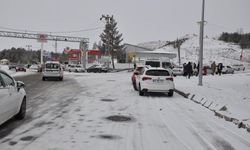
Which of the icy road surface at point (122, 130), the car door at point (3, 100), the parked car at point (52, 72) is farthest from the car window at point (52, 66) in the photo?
the car door at point (3, 100)

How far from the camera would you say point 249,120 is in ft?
31.1

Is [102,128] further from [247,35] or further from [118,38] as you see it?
[247,35]

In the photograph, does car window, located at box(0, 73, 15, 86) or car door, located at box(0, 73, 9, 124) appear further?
car window, located at box(0, 73, 15, 86)

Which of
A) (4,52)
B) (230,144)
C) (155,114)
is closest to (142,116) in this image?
(155,114)

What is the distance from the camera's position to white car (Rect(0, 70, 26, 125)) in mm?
7754

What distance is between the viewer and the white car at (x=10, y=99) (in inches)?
305

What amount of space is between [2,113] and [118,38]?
3232 inches

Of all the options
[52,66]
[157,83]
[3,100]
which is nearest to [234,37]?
[52,66]

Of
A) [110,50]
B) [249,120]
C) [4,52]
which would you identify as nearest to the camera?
[249,120]

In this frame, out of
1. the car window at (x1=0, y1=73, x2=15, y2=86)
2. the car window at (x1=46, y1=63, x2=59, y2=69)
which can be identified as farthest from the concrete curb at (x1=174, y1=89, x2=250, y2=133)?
the car window at (x1=46, y1=63, x2=59, y2=69)

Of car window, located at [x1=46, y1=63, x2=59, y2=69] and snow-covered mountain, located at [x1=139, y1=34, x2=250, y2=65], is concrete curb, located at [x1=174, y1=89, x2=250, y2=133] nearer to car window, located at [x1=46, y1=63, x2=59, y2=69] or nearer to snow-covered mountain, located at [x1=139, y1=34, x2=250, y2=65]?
car window, located at [x1=46, y1=63, x2=59, y2=69]

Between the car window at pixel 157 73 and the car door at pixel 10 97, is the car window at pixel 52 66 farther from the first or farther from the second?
the car door at pixel 10 97

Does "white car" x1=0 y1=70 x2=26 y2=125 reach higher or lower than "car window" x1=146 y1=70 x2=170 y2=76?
lower

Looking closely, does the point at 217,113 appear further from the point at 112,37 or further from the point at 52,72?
the point at 112,37
